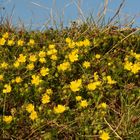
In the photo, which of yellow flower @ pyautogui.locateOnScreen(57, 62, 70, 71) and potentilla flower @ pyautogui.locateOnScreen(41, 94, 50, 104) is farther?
yellow flower @ pyautogui.locateOnScreen(57, 62, 70, 71)

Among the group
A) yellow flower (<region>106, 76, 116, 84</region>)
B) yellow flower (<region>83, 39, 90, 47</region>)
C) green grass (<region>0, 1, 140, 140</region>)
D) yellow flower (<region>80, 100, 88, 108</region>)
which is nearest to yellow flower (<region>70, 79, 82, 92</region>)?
green grass (<region>0, 1, 140, 140</region>)

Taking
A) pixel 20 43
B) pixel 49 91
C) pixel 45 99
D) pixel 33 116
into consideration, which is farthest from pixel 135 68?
pixel 20 43

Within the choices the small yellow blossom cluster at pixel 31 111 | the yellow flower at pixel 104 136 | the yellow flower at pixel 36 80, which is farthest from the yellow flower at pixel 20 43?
the yellow flower at pixel 104 136

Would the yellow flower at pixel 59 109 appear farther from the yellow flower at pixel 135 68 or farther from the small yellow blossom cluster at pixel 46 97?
the yellow flower at pixel 135 68

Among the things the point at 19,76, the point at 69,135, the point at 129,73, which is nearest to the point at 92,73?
the point at 129,73

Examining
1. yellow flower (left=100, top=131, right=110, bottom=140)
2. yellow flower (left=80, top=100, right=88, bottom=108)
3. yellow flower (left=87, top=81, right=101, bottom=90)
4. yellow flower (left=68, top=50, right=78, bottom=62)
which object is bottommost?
yellow flower (left=100, top=131, right=110, bottom=140)

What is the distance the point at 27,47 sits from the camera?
5.95 meters

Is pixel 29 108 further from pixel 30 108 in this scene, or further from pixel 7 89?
pixel 7 89

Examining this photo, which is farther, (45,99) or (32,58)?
(32,58)

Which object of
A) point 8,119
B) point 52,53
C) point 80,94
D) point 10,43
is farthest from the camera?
point 10,43

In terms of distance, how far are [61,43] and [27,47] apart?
1.36ft

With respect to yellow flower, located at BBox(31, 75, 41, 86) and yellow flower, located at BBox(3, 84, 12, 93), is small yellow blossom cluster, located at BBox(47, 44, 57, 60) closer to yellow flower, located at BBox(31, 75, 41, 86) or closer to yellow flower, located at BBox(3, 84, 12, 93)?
yellow flower, located at BBox(31, 75, 41, 86)

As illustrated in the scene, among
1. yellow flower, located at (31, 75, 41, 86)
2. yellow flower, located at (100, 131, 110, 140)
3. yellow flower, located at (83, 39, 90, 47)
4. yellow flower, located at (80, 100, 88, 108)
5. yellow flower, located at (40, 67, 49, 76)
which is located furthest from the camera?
yellow flower, located at (83, 39, 90, 47)

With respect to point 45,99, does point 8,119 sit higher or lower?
lower
